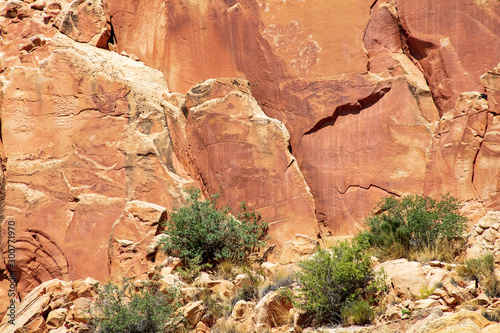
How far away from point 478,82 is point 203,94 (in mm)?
5355

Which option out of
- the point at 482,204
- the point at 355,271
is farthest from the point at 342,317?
the point at 482,204

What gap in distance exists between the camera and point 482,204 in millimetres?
9453

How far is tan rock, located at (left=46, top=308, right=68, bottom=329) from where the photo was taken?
8.86m

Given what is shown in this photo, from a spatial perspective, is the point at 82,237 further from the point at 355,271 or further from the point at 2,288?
the point at 355,271

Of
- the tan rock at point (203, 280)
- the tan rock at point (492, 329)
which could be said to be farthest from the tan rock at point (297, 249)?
the tan rock at point (492, 329)

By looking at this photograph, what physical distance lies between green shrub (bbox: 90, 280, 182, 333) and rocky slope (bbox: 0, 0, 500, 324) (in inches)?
56.1

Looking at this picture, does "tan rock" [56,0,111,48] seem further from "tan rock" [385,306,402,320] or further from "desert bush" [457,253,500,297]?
"desert bush" [457,253,500,297]

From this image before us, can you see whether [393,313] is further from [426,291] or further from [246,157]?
[246,157]

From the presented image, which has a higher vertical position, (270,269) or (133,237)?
(133,237)

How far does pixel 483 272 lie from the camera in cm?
727

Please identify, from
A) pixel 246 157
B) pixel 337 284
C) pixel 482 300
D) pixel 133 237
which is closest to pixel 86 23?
pixel 246 157

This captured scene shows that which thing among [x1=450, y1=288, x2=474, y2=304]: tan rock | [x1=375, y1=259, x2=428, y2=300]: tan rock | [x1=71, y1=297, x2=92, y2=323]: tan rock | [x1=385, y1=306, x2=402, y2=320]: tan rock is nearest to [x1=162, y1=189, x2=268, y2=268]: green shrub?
[x1=71, y1=297, x2=92, y2=323]: tan rock

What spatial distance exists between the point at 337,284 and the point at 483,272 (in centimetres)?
196

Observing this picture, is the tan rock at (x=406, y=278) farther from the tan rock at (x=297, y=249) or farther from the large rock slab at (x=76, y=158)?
the large rock slab at (x=76, y=158)
